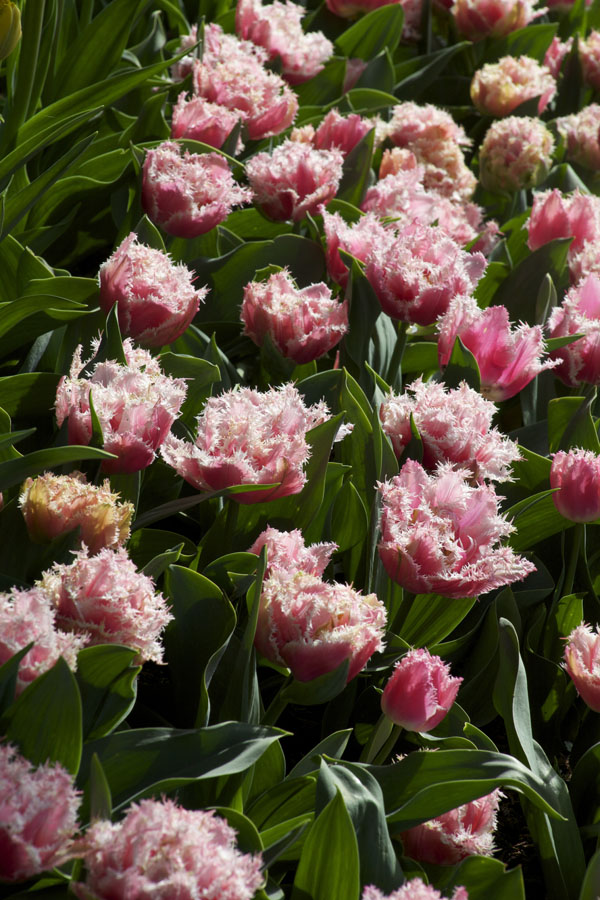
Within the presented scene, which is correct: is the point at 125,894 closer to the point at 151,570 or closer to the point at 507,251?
the point at 151,570

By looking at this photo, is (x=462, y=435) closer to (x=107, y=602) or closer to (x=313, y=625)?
(x=313, y=625)

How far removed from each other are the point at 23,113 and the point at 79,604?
0.96 meters

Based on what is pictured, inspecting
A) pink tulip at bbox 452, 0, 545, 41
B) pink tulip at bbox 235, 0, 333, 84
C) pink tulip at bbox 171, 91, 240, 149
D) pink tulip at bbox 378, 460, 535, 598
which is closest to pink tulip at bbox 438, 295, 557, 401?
pink tulip at bbox 378, 460, 535, 598

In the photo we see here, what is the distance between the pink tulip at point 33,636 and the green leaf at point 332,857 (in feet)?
0.81

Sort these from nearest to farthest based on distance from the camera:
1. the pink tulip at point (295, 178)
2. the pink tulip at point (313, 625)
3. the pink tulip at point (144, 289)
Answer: the pink tulip at point (313, 625)
the pink tulip at point (144, 289)
the pink tulip at point (295, 178)

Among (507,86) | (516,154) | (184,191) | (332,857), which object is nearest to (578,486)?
(332,857)

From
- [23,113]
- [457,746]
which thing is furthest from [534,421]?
[23,113]

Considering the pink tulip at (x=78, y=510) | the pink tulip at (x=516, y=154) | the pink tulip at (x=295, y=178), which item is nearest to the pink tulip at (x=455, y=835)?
the pink tulip at (x=78, y=510)

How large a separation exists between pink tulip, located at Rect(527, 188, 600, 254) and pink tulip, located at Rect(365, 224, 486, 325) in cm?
43

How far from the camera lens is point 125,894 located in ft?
2.15

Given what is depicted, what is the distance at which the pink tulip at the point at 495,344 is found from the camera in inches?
51.4

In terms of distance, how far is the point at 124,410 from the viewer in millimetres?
975

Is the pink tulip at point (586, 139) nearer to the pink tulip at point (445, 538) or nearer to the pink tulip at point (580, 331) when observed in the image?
the pink tulip at point (580, 331)

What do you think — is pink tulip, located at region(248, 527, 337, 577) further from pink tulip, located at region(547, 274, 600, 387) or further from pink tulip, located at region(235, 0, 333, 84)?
pink tulip, located at region(235, 0, 333, 84)
